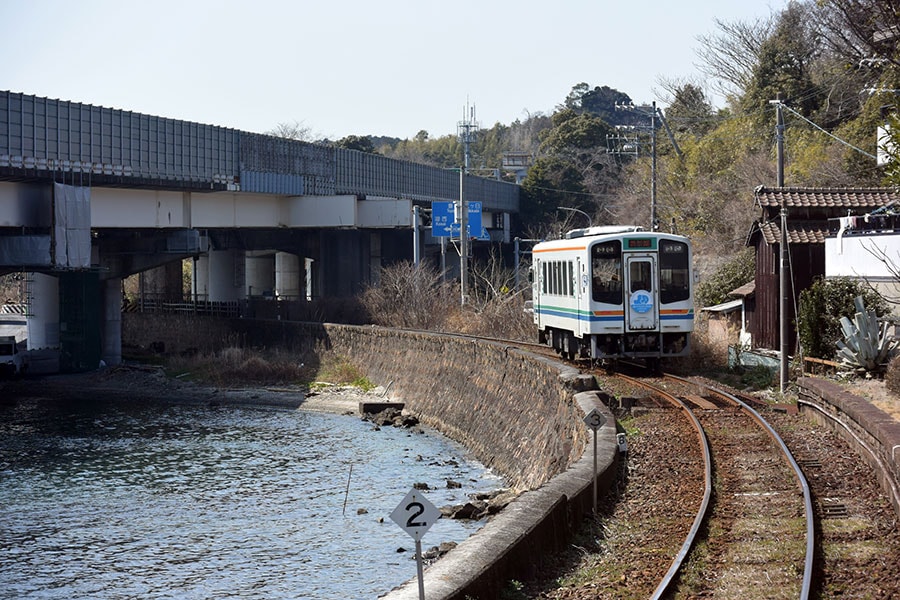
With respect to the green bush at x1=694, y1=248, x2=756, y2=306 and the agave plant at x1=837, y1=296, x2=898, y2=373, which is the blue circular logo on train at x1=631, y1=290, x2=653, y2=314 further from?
the green bush at x1=694, y1=248, x2=756, y2=306

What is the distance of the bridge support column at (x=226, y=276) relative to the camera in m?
59.3

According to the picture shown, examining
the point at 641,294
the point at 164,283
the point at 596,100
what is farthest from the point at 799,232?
the point at 596,100

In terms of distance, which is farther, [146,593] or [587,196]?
[587,196]

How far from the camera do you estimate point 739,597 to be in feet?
30.0

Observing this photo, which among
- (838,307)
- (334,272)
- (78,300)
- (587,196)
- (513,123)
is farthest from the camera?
(513,123)

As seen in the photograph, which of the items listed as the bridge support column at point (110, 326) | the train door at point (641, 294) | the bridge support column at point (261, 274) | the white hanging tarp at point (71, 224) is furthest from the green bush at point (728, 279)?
the bridge support column at point (261, 274)

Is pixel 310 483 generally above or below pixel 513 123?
below

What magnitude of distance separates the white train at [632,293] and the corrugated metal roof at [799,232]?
354 centimetres

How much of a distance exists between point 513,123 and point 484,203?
303ft

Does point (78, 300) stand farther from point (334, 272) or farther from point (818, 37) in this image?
point (818, 37)

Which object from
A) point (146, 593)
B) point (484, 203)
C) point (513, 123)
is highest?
point (513, 123)

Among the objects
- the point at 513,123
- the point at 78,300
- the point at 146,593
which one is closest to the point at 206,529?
the point at 146,593

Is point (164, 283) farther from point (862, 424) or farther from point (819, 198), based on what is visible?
point (862, 424)

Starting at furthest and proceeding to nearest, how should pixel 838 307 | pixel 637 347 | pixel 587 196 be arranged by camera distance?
pixel 587 196 < pixel 637 347 < pixel 838 307
